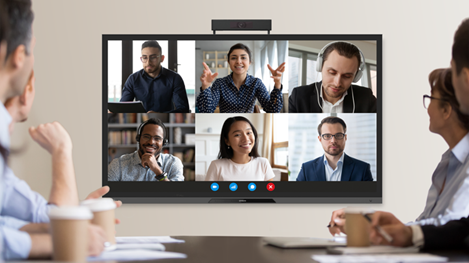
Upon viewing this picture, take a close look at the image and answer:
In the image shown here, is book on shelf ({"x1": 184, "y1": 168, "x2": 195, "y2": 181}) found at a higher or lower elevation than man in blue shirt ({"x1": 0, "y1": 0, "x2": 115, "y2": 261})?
lower

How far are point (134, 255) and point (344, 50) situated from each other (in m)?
2.22

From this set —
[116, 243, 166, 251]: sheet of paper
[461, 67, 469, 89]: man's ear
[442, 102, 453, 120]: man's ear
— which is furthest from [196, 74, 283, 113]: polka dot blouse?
[116, 243, 166, 251]: sheet of paper

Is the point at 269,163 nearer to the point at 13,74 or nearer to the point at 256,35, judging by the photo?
the point at 256,35

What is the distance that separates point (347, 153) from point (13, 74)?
7.34ft

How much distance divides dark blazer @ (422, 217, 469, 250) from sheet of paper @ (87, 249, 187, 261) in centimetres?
61

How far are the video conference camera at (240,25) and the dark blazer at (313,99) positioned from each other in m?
0.47

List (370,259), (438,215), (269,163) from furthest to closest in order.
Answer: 1. (269,163)
2. (438,215)
3. (370,259)

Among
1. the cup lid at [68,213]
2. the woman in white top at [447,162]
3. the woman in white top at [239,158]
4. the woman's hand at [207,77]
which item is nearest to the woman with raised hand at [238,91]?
the woman's hand at [207,77]

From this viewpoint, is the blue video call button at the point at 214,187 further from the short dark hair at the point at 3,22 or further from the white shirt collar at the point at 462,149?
the short dark hair at the point at 3,22

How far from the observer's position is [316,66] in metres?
2.80

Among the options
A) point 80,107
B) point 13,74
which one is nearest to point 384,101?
point 80,107

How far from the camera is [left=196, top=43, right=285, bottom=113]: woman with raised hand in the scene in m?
2.78

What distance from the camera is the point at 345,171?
2.81 meters

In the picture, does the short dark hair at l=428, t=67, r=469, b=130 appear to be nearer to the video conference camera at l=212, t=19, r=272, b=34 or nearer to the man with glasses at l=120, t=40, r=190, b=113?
the video conference camera at l=212, t=19, r=272, b=34
